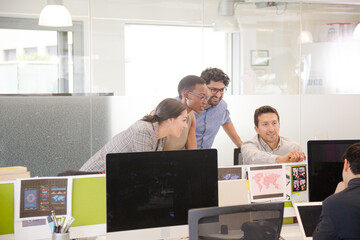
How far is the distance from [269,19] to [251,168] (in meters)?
2.80

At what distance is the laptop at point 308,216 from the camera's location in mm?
2535

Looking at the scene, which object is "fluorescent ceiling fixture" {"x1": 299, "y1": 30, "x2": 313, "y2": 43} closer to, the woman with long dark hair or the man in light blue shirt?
the man in light blue shirt

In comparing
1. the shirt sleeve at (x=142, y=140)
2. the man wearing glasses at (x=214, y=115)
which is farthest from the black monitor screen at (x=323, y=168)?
the man wearing glasses at (x=214, y=115)

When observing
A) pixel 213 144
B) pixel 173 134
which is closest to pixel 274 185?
pixel 173 134

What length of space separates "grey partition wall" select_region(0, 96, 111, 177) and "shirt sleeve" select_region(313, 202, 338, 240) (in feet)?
9.19

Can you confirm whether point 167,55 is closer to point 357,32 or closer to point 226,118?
point 226,118

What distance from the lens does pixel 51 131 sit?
4602mm

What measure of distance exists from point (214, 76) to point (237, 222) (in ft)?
10.00

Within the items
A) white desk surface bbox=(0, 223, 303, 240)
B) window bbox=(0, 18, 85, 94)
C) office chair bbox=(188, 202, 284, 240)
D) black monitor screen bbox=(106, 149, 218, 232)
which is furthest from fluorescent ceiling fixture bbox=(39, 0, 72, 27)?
office chair bbox=(188, 202, 284, 240)

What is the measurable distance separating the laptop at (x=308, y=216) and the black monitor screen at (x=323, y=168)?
0.15 m

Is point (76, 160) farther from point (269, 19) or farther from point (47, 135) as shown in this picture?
point (269, 19)

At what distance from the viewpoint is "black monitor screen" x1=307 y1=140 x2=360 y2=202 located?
9.02 ft

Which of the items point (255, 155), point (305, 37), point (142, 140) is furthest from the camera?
point (305, 37)

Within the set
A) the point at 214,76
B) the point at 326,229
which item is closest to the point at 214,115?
the point at 214,76
